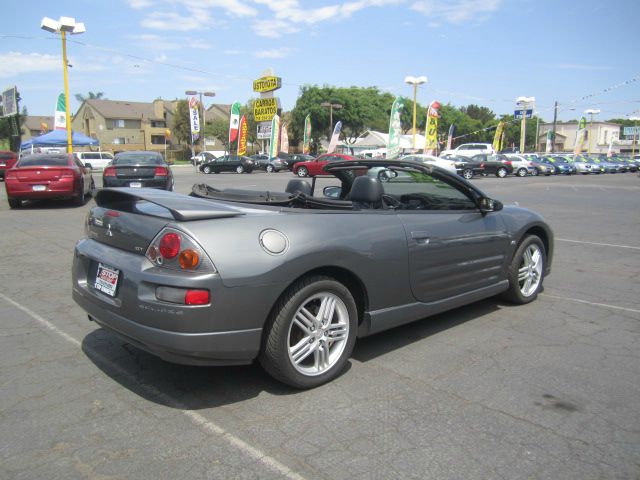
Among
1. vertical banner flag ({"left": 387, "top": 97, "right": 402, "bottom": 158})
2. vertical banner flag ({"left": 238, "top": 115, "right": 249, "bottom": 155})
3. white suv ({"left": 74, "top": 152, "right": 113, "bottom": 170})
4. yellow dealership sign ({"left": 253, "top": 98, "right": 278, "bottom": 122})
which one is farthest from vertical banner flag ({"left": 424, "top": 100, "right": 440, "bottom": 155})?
white suv ({"left": 74, "top": 152, "right": 113, "bottom": 170})

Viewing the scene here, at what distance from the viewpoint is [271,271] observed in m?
2.93

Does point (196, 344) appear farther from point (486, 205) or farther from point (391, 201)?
point (486, 205)

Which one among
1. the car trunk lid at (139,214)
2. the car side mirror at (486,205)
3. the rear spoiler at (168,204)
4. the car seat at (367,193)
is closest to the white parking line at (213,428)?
the car trunk lid at (139,214)

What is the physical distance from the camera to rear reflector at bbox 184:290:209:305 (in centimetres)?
278

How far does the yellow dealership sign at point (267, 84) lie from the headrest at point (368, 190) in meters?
32.2

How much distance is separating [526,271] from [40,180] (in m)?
11.6

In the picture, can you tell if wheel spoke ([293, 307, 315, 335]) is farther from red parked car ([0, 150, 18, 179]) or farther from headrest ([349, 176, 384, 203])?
red parked car ([0, 150, 18, 179])

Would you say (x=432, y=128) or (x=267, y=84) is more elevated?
(x=267, y=84)

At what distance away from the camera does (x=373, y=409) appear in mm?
2992

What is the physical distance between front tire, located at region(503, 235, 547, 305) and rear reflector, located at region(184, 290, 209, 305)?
3.17 meters

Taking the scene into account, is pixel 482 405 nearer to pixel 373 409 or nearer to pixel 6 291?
pixel 373 409

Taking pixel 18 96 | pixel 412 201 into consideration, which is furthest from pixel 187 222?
pixel 18 96

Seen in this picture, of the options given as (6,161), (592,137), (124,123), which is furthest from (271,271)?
(592,137)

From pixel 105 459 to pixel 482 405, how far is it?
6.71 ft
